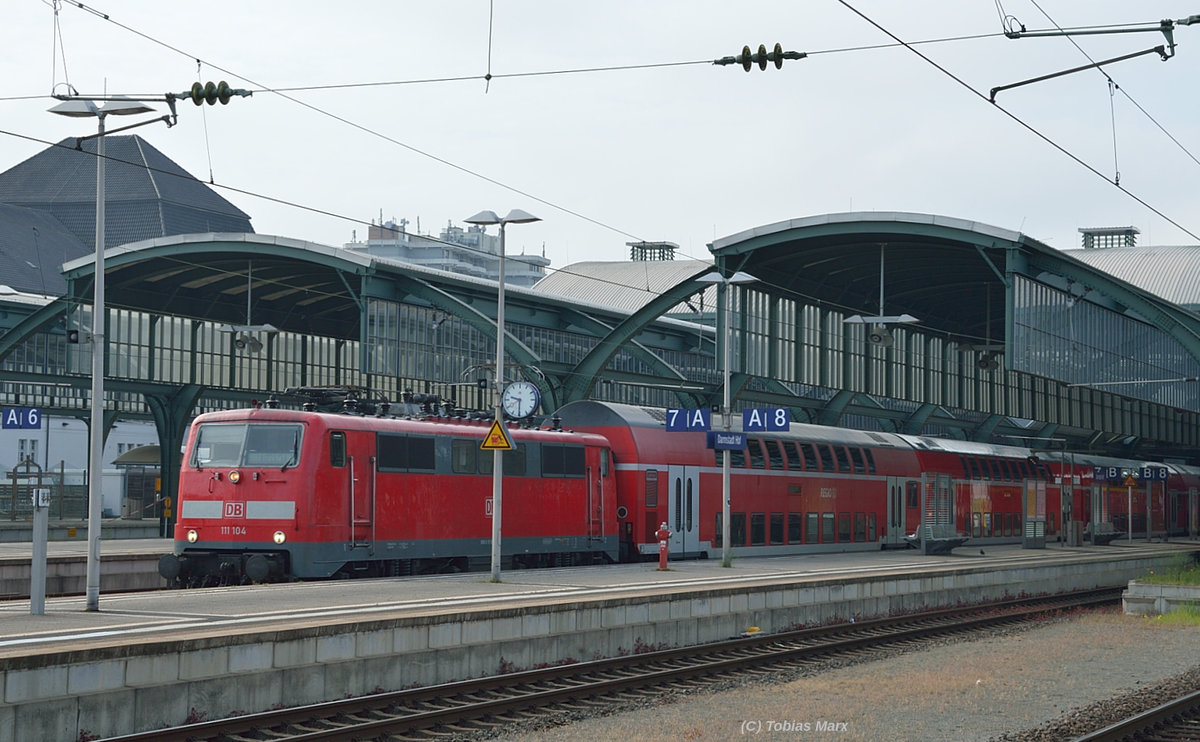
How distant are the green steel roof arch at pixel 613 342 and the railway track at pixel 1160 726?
30921 mm

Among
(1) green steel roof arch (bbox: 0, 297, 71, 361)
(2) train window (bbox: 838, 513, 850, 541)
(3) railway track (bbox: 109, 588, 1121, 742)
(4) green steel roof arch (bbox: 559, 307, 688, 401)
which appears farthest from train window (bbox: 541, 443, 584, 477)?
(1) green steel roof arch (bbox: 0, 297, 71, 361)

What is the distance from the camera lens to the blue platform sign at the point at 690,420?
34.9 m

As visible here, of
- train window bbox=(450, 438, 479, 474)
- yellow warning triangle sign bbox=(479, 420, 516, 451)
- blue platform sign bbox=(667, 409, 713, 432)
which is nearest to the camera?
yellow warning triangle sign bbox=(479, 420, 516, 451)

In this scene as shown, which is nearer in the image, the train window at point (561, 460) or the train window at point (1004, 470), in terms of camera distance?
the train window at point (561, 460)

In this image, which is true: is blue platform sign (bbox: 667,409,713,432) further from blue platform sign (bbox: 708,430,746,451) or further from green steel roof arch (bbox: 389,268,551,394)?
green steel roof arch (bbox: 389,268,551,394)

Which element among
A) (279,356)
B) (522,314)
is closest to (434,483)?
(522,314)

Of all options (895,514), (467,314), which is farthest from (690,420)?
(895,514)

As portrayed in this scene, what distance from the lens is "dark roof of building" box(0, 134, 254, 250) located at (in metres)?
115

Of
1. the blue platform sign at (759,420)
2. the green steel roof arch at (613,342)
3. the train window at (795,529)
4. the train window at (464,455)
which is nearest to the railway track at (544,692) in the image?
the train window at (464,455)

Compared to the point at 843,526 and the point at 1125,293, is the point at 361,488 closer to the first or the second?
the point at 843,526

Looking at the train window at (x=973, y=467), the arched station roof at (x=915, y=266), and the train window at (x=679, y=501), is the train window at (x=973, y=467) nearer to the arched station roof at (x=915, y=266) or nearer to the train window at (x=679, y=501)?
the arched station roof at (x=915, y=266)

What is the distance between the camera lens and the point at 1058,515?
57719mm

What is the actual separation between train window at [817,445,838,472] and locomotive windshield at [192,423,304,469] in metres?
20.6

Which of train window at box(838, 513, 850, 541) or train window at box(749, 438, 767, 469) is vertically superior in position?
train window at box(749, 438, 767, 469)
